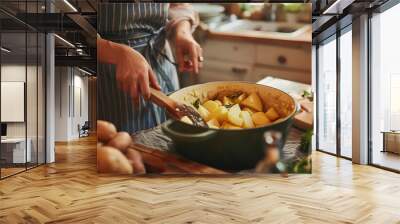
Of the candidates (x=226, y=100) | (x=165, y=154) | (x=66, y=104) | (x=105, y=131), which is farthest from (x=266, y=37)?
(x=66, y=104)

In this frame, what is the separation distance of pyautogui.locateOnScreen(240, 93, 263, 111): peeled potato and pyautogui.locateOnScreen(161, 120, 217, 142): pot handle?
72 cm

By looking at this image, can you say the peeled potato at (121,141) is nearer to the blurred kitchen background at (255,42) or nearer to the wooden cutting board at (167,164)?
the wooden cutting board at (167,164)

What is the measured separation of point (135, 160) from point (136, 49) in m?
1.82

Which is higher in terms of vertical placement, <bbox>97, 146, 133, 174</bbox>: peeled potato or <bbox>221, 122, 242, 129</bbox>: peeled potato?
<bbox>221, 122, 242, 129</bbox>: peeled potato

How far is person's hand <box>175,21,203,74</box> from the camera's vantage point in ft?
20.8

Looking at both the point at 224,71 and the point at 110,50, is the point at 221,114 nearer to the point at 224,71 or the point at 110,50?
the point at 224,71

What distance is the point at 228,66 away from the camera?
634cm

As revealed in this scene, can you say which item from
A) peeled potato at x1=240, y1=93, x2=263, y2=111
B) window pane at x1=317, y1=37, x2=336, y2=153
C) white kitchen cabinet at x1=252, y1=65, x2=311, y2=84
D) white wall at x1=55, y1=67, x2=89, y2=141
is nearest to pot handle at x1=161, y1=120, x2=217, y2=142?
peeled potato at x1=240, y1=93, x2=263, y2=111

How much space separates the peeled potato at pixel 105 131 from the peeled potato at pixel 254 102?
222cm

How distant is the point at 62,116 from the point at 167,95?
33.4ft

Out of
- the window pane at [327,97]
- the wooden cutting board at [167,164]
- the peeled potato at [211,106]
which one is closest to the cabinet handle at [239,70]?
the peeled potato at [211,106]

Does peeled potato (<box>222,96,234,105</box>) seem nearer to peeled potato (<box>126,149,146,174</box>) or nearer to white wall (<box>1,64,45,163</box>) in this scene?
peeled potato (<box>126,149,146,174</box>)

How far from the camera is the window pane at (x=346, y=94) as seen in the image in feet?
28.2

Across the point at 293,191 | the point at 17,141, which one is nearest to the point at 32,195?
the point at 17,141
